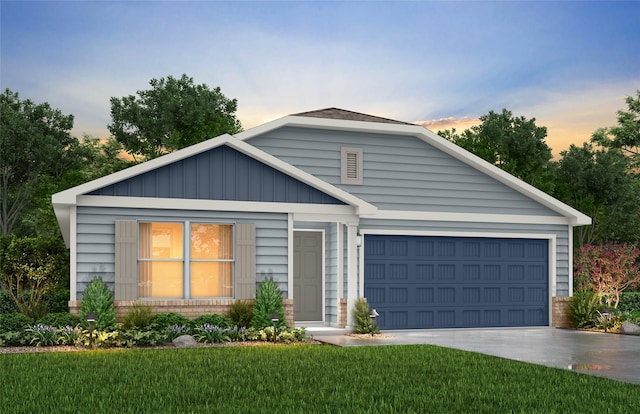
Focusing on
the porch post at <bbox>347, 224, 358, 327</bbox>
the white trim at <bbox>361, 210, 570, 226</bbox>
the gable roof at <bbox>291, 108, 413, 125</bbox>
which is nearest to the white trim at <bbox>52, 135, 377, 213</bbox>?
the porch post at <bbox>347, 224, 358, 327</bbox>

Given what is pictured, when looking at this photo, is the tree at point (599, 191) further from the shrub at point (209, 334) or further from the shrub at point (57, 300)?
the shrub at point (209, 334)

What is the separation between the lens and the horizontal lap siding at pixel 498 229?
60.8 feet

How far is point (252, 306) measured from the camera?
15.8m

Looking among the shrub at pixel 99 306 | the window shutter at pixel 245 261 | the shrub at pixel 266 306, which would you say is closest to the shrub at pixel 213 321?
the shrub at pixel 266 306

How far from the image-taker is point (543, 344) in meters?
15.1

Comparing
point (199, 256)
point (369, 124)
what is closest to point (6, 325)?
point (199, 256)

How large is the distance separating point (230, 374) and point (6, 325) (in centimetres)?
594

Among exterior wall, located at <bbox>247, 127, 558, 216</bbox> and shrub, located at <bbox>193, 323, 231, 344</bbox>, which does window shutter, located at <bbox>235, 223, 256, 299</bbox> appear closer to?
shrub, located at <bbox>193, 323, 231, 344</bbox>

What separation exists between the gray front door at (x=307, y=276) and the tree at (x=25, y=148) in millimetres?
23028

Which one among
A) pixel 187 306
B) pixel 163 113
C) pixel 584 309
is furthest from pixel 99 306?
pixel 163 113

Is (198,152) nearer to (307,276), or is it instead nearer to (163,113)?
(307,276)

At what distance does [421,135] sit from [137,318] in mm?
8490

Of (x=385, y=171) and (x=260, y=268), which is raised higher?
(x=385, y=171)

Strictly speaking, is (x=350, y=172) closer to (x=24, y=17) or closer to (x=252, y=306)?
(x=252, y=306)
